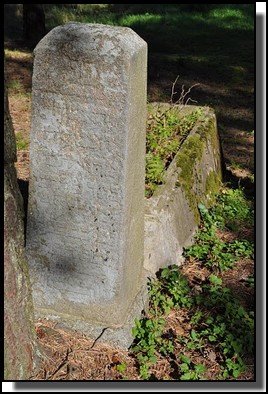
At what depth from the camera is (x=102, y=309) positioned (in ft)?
13.4

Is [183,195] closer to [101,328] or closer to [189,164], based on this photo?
[189,164]

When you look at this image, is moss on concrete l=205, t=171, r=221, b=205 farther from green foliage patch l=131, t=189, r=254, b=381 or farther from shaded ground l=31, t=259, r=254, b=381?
shaded ground l=31, t=259, r=254, b=381

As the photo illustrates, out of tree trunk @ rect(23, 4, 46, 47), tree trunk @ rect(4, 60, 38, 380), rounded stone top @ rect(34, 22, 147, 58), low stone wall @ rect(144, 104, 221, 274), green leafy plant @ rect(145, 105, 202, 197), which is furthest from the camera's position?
tree trunk @ rect(23, 4, 46, 47)

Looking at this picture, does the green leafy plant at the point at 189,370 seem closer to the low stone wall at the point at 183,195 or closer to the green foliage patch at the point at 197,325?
the green foliage patch at the point at 197,325

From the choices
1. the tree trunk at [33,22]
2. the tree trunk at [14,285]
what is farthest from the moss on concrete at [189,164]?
the tree trunk at [33,22]

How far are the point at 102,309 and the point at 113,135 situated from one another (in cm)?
119

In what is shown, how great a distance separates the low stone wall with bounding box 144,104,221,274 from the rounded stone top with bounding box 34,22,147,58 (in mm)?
1651

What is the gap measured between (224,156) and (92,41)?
4.47 meters

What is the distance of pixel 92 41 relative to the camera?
3.56 m

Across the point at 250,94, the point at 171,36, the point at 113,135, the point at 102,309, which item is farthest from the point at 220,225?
the point at 171,36

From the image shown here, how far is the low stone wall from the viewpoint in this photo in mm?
4855

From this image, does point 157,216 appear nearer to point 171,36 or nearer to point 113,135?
point 113,135

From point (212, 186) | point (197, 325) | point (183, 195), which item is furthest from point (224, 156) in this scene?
point (197, 325)

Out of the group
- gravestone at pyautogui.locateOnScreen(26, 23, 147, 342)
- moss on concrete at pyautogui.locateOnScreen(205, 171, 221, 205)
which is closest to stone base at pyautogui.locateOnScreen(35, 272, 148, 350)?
gravestone at pyautogui.locateOnScreen(26, 23, 147, 342)
